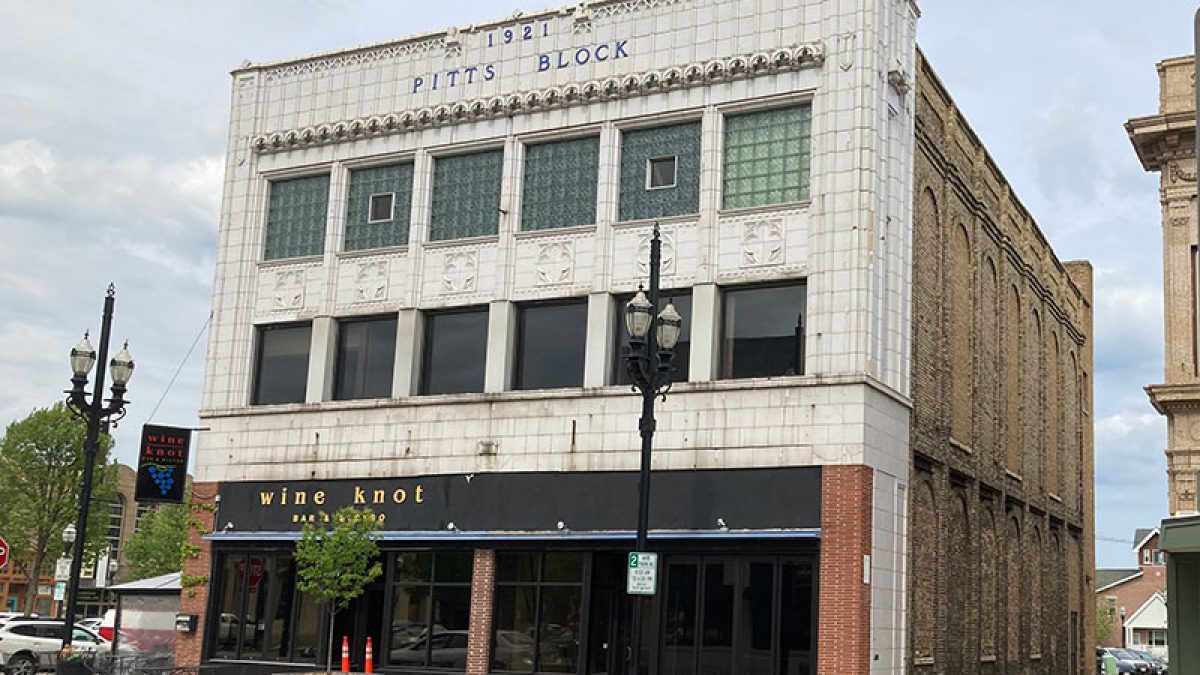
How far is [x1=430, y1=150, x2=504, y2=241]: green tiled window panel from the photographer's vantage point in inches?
1234

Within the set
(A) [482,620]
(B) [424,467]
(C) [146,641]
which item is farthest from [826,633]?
(C) [146,641]

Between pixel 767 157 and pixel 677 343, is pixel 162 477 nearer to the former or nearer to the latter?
pixel 677 343

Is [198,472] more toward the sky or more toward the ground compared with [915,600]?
more toward the sky

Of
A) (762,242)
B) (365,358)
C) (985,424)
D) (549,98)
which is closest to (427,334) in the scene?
(365,358)

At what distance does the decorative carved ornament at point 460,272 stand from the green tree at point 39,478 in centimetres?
4517

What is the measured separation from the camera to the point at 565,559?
28.5 meters

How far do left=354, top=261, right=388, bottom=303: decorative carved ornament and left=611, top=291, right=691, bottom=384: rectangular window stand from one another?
20.2ft

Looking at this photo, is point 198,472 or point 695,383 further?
point 198,472

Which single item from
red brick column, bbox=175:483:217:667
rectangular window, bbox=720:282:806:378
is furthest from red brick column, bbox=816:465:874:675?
red brick column, bbox=175:483:217:667

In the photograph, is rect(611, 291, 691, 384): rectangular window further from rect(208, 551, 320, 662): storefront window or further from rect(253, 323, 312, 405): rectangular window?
rect(208, 551, 320, 662): storefront window

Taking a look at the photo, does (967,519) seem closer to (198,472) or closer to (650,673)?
(650,673)

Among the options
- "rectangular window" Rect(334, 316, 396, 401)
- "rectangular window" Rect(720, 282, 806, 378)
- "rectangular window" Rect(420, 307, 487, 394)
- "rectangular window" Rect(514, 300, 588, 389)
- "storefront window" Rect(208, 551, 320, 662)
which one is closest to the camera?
"rectangular window" Rect(720, 282, 806, 378)

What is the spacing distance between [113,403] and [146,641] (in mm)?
9889

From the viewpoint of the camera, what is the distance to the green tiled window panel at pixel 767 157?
27.9 m
